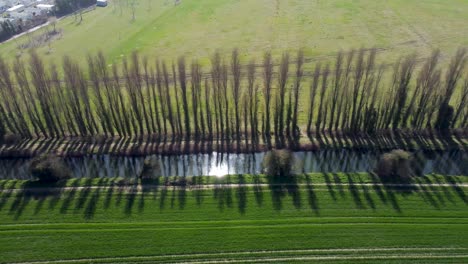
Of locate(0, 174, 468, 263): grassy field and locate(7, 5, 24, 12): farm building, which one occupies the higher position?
locate(7, 5, 24, 12): farm building

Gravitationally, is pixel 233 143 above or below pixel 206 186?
above

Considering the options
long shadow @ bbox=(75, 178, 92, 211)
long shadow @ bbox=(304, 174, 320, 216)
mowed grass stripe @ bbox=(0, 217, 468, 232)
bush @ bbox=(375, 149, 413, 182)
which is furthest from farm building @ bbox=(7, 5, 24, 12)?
bush @ bbox=(375, 149, 413, 182)

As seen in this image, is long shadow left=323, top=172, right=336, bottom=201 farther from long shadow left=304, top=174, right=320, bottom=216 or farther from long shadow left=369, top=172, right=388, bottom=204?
long shadow left=369, top=172, right=388, bottom=204

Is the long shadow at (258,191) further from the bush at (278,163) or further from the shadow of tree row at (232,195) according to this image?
the bush at (278,163)

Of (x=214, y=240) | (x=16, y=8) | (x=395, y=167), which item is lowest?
(x=214, y=240)

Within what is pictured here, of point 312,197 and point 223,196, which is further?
point 223,196

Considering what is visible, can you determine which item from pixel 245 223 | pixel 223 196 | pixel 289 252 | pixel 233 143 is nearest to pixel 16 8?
pixel 233 143

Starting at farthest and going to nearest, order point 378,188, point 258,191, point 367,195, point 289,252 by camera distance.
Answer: point 258,191 < point 378,188 < point 367,195 < point 289,252

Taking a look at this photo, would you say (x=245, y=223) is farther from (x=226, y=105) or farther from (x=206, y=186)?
(x=226, y=105)
